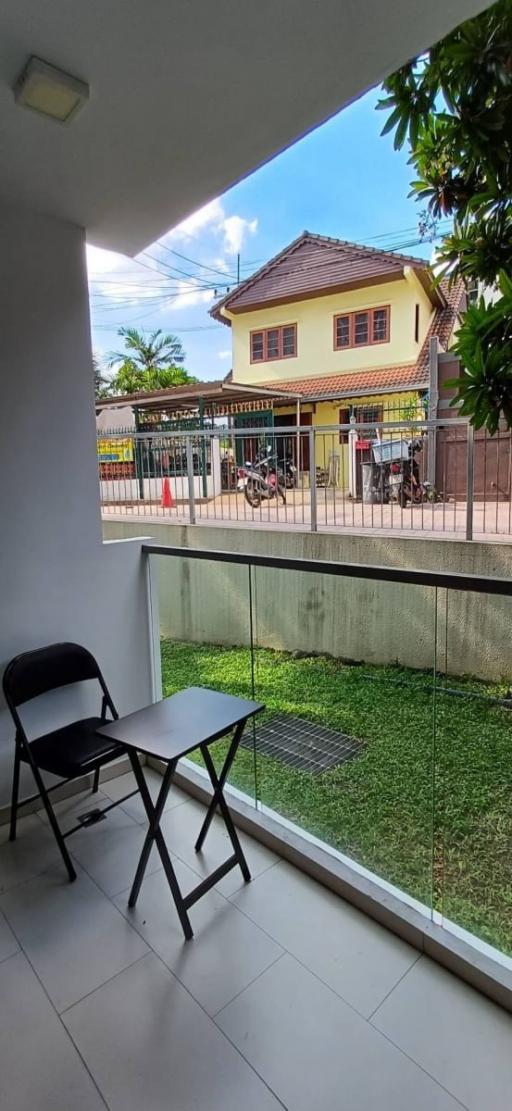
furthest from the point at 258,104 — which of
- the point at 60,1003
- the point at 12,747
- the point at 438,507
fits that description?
the point at 438,507

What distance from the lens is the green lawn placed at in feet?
5.63

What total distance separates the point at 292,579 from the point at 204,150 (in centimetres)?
201

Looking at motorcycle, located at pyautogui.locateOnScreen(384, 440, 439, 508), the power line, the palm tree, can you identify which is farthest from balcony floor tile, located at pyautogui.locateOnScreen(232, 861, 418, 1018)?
the palm tree

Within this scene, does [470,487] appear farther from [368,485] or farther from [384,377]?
[384,377]

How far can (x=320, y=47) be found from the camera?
4.24 ft

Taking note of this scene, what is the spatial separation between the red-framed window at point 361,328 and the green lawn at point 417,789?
9962mm

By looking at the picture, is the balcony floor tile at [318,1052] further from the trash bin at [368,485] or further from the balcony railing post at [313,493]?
the trash bin at [368,485]

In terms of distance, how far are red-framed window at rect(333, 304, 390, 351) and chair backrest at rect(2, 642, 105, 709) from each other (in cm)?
1083

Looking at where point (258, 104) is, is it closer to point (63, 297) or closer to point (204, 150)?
point (204, 150)

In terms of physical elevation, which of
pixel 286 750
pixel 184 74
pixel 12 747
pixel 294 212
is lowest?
pixel 286 750

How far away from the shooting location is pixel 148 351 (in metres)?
20.2

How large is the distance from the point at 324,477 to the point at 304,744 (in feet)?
10.8

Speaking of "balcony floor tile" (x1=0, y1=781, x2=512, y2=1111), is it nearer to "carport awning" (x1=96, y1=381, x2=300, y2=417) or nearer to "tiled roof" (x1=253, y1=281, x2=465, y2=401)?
"carport awning" (x1=96, y1=381, x2=300, y2=417)

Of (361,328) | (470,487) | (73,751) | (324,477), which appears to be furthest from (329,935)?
(361,328)
